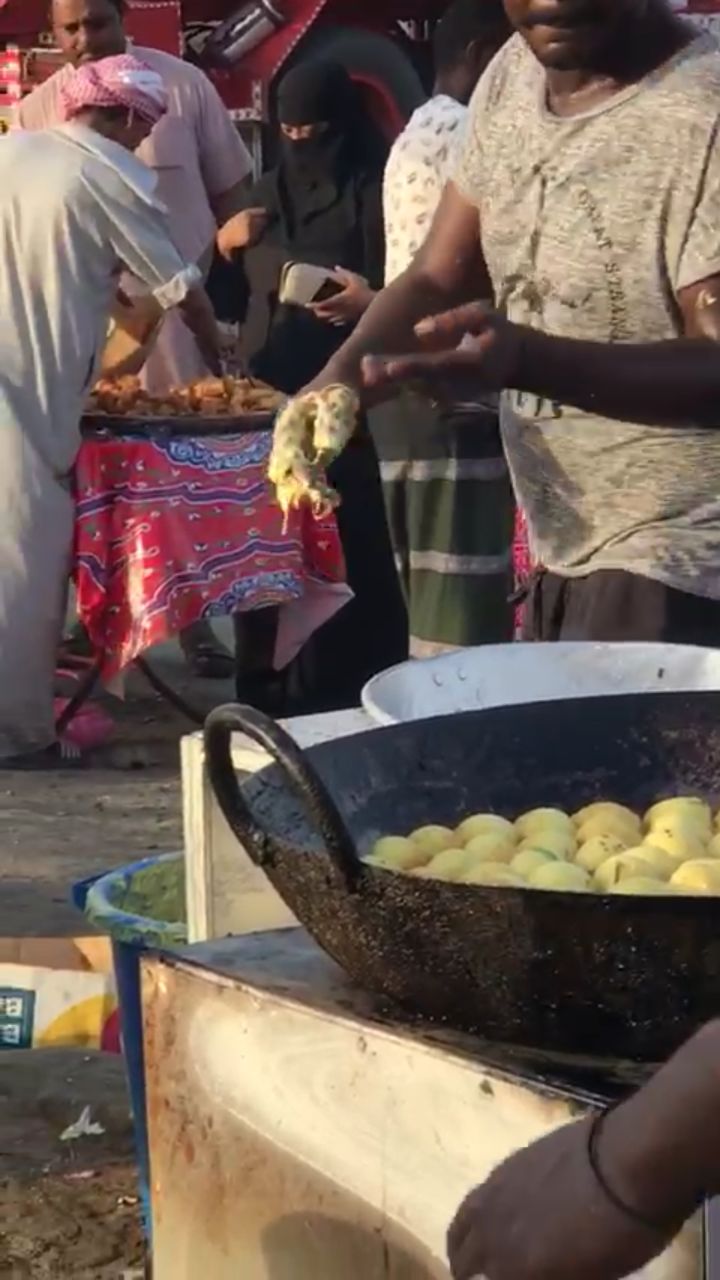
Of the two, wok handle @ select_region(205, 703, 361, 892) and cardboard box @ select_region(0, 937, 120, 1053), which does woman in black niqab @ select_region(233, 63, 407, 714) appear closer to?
cardboard box @ select_region(0, 937, 120, 1053)

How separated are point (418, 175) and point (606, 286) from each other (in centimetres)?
250

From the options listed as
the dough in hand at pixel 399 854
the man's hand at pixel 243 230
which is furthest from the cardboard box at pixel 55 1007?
the man's hand at pixel 243 230

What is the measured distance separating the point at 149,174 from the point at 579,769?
4424 mm

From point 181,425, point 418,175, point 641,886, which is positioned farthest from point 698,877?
point 181,425

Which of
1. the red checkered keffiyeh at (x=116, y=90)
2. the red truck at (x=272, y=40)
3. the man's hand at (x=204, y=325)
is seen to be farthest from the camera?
the red truck at (x=272, y=40)

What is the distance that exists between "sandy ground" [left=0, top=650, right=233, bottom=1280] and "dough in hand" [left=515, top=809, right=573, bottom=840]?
→ 1.48 m

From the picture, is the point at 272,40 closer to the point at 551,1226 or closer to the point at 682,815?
the point at 682,815

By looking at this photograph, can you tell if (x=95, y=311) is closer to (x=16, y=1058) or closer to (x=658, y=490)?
(x=16, y=1058)

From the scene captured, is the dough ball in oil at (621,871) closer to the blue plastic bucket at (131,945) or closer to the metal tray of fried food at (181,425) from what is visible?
the blue plastic bucket at (131,945)

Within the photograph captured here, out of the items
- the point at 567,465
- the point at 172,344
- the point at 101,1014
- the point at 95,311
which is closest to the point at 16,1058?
the point at 101,1014

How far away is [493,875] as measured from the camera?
197 cm

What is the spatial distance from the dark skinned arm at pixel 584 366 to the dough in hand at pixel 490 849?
548mm

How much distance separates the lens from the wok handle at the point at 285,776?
6.01ft

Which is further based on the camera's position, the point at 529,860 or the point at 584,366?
the point at 584,366
